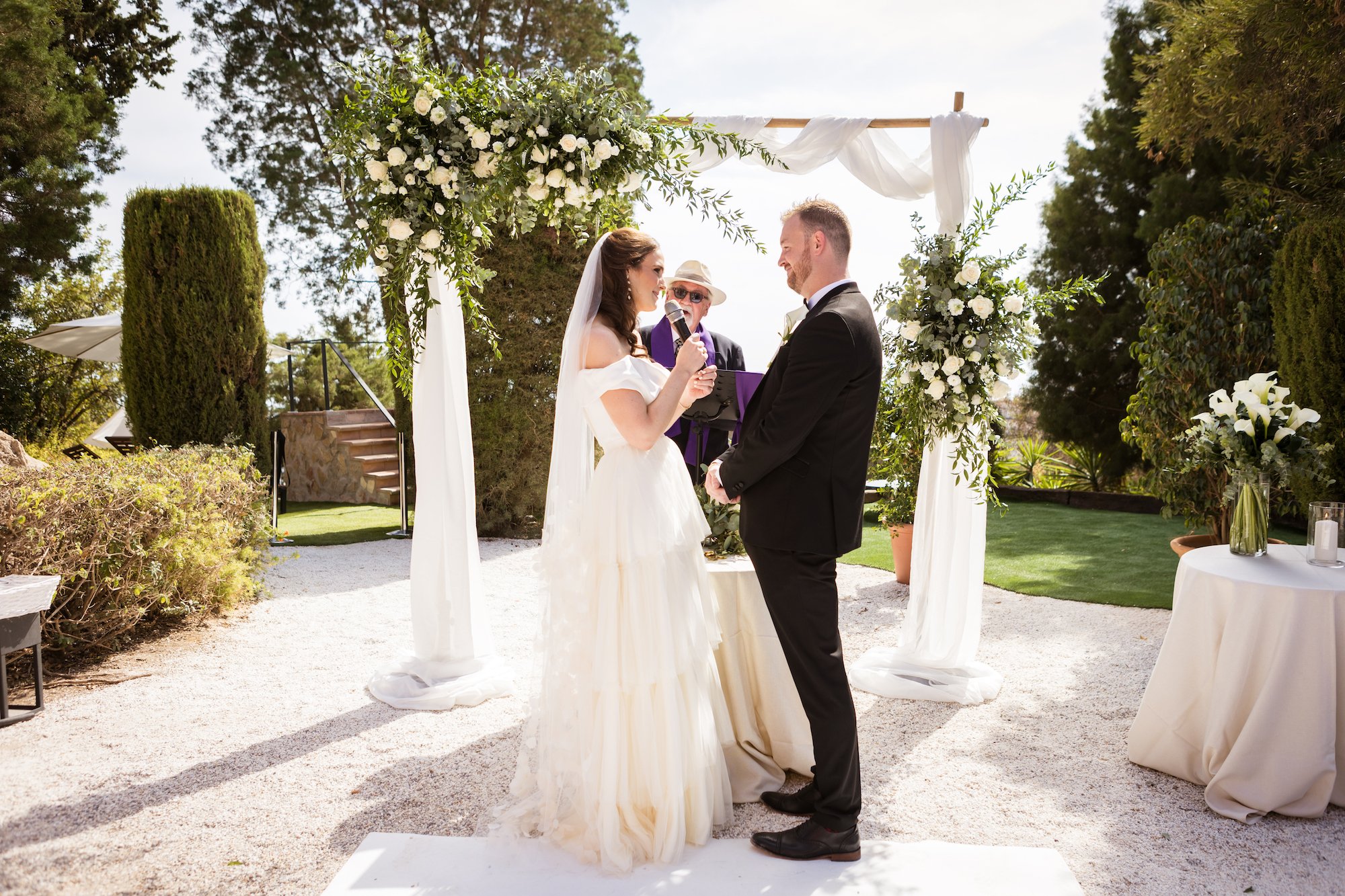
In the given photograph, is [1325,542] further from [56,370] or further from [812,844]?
[56,370]

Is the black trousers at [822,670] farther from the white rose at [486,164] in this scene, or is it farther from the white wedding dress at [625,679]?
the white rose at [486,164]

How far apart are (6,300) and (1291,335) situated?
15.8 m

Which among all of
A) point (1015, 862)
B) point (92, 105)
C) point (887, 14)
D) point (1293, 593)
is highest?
point (92, 105)

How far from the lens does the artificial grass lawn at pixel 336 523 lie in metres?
9.23

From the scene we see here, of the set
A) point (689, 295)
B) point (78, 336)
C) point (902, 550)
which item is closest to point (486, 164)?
point (689, 295)

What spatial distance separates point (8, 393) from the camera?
12.4 meters

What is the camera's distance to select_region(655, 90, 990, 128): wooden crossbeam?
14.3ft

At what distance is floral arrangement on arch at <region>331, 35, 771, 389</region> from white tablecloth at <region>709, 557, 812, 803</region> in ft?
5.65

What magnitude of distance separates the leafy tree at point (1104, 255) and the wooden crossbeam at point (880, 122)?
7.77 m

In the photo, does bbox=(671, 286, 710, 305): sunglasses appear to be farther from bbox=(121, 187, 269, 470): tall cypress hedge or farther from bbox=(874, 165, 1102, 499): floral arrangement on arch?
bbox=(121, 187, 269, 470): tall cypress hedge

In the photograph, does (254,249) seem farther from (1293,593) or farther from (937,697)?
(1293,593)

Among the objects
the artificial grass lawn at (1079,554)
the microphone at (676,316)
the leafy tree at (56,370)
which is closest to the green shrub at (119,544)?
the microphone at (676,316)

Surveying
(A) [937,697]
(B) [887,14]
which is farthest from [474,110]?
(A) [937,697]

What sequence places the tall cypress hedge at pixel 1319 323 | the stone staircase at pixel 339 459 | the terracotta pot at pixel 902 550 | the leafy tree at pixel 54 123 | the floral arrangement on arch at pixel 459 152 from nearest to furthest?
the floral arrangement on arch at pixel 459 152 → the tall cypress hedge at pixel 1319 323 → the terracotta pot at pixel 902 550 → the leafy tree at pixel 54 123 → the stone staircase at pixel 339 459
